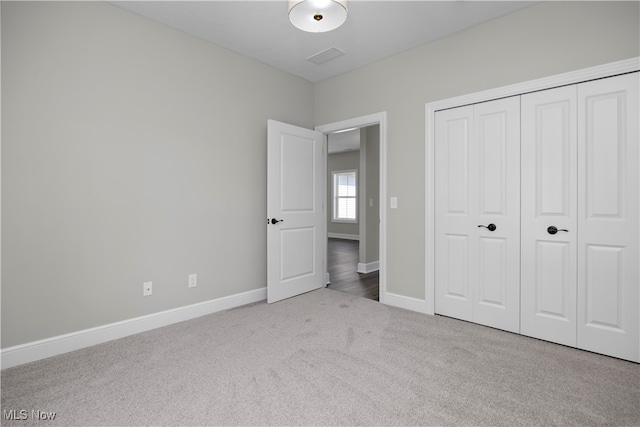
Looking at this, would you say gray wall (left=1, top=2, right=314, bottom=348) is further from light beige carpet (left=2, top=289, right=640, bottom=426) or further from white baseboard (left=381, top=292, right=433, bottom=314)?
white baseboard (left=381, top=292, right=433, bottom=314)

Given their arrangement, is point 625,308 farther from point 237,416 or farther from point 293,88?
point 293,88

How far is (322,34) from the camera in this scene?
10.1 ft

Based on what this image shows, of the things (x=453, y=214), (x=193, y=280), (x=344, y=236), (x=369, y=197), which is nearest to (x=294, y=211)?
(x=193, y=280)

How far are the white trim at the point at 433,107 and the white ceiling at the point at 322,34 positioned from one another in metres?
0.64

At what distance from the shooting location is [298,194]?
3.90 metres

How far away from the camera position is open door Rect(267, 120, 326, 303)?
11.8ft

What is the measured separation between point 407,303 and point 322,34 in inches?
111

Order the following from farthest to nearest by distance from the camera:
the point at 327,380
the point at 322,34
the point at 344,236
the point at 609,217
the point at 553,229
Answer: the point at 344,236
the point at 322,34
the point at 553,229
the point at 609,217
the point at 327,380

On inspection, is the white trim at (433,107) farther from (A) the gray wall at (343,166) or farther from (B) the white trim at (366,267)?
(A) the gray wall at (343,166)

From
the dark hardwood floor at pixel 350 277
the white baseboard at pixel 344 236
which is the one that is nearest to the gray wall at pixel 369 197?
the dark hardwood floor at pixel 350 277

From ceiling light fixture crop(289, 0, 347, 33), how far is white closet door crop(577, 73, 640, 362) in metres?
1.91

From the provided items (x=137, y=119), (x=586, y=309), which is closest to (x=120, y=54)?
(x=137, y=119)

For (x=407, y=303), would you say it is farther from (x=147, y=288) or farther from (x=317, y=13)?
(x=317, y=13)

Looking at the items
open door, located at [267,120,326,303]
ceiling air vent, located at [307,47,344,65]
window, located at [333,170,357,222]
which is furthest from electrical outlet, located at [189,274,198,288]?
window, located at [333,170,357,222]
